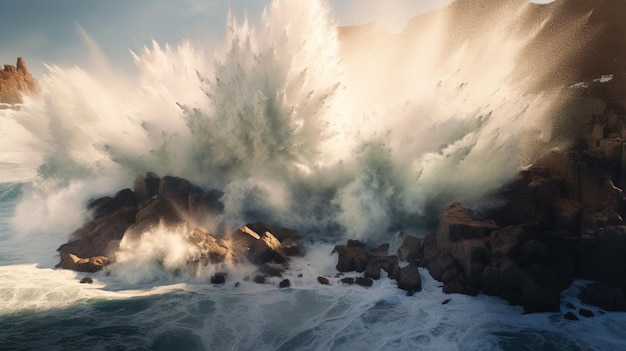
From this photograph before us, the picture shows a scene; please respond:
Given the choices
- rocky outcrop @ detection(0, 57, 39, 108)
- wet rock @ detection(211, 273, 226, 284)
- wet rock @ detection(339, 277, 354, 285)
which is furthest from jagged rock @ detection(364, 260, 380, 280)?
rocky outcrop @ detection(0, 57, 39, 108)

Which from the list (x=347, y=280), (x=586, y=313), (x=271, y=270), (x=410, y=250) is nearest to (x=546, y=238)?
(x=586, y=313)

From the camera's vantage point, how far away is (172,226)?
11.1m

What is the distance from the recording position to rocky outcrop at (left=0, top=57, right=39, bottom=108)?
57406 mm

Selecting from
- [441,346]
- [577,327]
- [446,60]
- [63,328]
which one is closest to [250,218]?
[63,328]

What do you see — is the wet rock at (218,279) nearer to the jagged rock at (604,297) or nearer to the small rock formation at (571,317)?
the small rock formation at (571,317)

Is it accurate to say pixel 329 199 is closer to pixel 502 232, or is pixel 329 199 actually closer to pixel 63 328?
pixel 502 232

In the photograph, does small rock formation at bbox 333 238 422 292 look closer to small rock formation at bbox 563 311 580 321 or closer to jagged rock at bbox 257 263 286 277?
jagged rock at bbox 257 263 286 277

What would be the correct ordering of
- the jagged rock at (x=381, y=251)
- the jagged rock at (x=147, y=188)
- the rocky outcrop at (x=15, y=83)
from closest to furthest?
the jagged rock at (x=381, y=251) < the jagged rock at (x=147, y=188) < the rocky outcrop at (x=15, y=83)

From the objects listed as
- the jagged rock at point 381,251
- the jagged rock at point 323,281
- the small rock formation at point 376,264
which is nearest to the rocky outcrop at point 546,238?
the small rock formation at point 376,264

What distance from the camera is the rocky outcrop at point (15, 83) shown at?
188ft

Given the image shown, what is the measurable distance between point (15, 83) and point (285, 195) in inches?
2862

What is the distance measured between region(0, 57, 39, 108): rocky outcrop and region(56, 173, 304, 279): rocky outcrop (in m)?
57.5

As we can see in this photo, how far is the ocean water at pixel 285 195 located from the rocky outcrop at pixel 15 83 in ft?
163

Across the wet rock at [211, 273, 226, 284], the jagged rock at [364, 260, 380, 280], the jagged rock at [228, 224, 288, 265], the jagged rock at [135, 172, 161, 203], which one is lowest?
the jagged rock at [364, 260, 380, 280]
